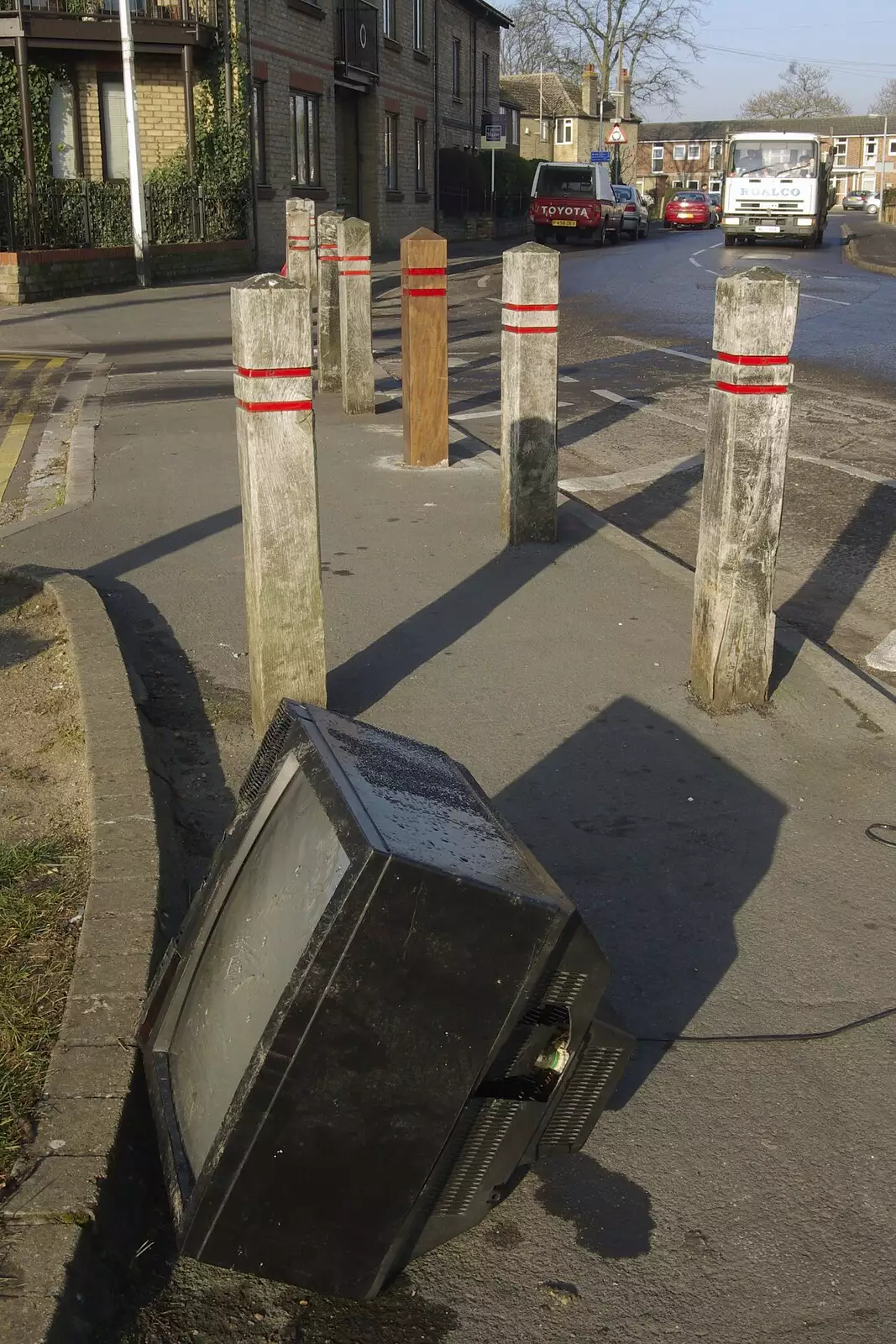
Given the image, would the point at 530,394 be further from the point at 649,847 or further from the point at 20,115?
the point at 20,115

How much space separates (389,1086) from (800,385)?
12.2m

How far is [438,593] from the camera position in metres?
6.45

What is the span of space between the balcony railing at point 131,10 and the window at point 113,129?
1.53 metres

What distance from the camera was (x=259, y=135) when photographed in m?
31.5

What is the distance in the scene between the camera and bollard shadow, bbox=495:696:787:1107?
3.43m

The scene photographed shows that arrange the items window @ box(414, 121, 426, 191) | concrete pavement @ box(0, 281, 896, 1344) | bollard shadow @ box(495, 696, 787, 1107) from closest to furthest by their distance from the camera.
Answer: concrete pavement @ box(0, 281, 896, 1344), bollard shadow @ box(495, 696, 787, 1107), window @ box(414, 121, 426, 191)

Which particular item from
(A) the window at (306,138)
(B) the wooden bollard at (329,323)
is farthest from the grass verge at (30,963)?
(A) the window at (306,138)

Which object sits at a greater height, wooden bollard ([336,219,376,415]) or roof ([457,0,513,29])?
roof ([457,0,513,29])

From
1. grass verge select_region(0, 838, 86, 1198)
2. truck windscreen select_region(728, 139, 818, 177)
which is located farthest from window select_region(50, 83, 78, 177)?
grass verge select_region(0, 838, 86, 1198)

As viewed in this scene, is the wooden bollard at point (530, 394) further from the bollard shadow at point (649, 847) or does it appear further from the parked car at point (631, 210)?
the parked car at point (631, 210)

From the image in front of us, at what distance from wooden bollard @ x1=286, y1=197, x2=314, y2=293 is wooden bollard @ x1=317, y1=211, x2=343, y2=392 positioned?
0.21 m

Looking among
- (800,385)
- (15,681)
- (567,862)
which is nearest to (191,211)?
(800,385)

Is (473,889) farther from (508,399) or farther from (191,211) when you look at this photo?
(191,211)

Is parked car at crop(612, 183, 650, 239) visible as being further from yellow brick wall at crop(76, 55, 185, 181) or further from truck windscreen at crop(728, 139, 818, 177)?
yellow brick wall at crop(76, 55, 185, 181)
